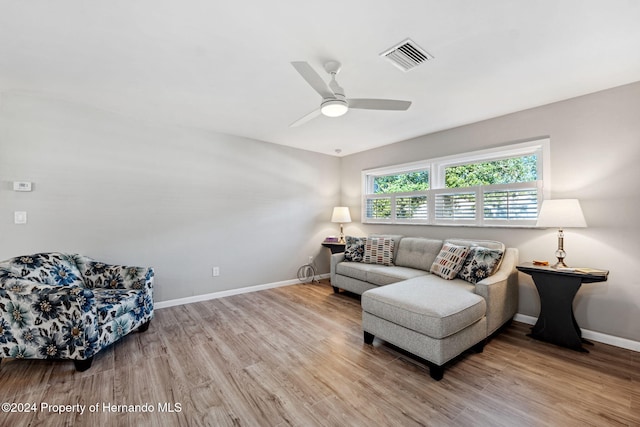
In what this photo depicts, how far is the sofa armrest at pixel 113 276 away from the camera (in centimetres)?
281

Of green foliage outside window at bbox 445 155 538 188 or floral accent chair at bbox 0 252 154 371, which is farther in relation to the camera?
green foliage outside window at bbox 445 155 538 188

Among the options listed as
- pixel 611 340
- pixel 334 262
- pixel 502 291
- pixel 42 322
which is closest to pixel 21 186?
pixel 42 322

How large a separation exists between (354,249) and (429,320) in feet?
7.42

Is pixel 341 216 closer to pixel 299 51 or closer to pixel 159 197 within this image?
pixel 159 197

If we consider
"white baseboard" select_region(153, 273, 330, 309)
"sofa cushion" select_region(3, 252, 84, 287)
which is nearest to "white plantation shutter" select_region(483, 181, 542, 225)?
"white baseboard" select_region(153, 273, 330, 309)

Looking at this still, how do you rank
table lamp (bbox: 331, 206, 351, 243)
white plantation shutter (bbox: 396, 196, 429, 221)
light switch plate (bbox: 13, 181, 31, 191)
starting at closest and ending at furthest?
light switch plate (bbox: 13, 181, 31, 191)
white plantation shutter (bbox: 396, 196, 429, 221)
table lamp (bbox: 331, 206, 351, 243)

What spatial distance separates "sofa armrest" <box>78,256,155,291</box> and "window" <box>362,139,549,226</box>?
3635 mm

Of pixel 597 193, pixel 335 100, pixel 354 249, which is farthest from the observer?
pixel 354 249

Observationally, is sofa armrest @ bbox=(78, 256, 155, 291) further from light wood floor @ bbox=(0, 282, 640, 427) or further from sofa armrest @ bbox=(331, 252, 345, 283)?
sofa armrest @ bbox=(331, 252, 345, 283)

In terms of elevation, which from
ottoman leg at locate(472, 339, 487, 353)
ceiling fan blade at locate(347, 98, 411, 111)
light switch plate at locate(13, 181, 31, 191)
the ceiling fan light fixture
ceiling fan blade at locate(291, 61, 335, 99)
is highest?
ceiling fan blade at locate(291, 61, 335, 99)

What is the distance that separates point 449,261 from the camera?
3.11 m

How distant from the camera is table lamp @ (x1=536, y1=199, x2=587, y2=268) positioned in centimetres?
248

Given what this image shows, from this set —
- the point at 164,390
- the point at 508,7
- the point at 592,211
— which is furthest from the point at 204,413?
the point at 592,211

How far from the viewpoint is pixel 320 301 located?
12.7 feet
